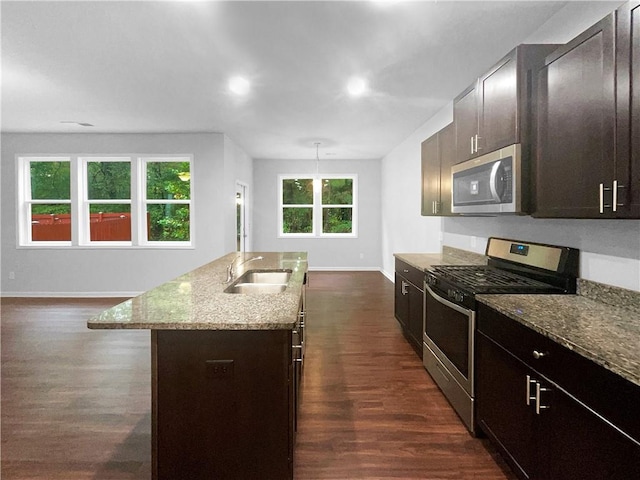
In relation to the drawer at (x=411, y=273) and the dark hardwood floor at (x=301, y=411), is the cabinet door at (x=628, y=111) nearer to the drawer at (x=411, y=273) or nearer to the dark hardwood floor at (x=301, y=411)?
the dark hardwood floor at (x=301, y=411)

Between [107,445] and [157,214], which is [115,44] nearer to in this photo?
[107,445]

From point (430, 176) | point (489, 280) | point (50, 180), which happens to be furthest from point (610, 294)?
point (50, 180)

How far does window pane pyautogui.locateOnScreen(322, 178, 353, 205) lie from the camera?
880 centimetres

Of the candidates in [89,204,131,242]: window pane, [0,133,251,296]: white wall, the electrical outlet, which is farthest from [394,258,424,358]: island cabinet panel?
[89,204,131,242]: window pane

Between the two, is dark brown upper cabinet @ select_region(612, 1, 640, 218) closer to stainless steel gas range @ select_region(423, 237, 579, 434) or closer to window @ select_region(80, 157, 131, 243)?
stainless steel gas range @ select_region(423, 237, 579, 434)

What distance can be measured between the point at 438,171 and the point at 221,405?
117 inches

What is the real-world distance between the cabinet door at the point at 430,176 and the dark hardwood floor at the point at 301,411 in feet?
4.76

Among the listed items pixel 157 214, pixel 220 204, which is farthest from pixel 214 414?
pixel 157 214

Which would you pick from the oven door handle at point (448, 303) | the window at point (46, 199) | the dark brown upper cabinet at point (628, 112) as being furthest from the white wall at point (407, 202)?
the window at point (46, 199)

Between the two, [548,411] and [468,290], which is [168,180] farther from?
[548,411]

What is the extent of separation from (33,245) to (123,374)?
172 inches

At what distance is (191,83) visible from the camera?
3711 mm

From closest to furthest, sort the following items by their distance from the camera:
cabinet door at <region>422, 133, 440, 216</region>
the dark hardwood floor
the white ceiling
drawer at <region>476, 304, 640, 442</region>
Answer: drawer at <region>476, 304, 640, 442</region>, the dark hardwood floor, the white ceiling, cabinet door at <region>422, 133, 440, 216</region>

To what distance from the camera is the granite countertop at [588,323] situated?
118 cm
